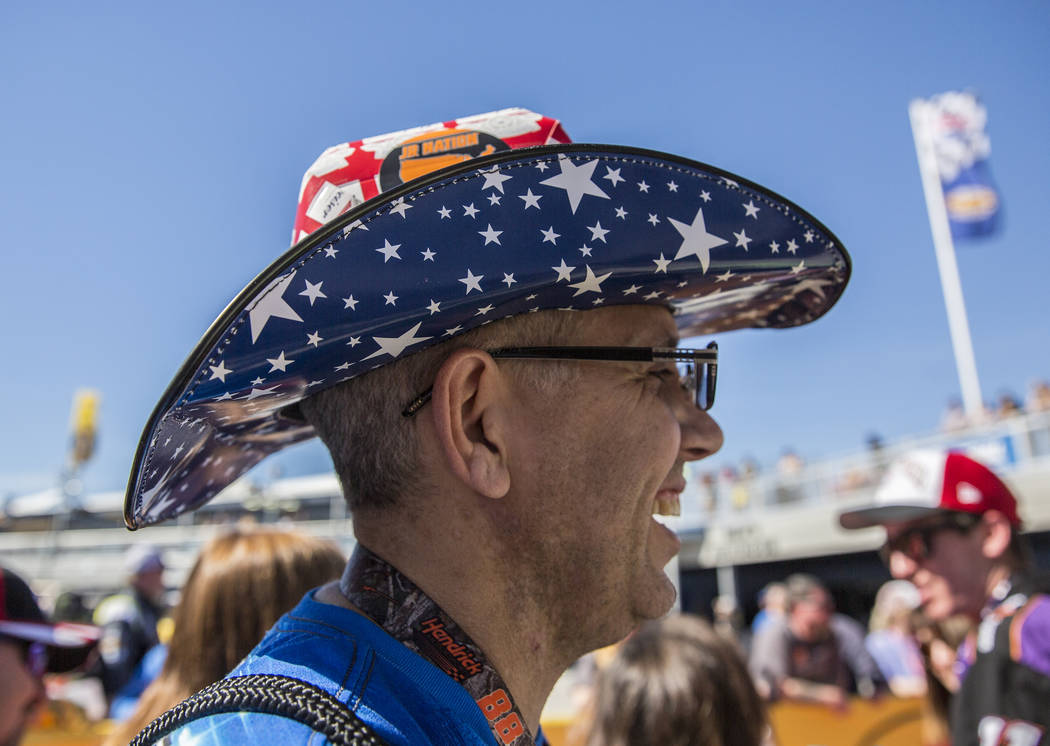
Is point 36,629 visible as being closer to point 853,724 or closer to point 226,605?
point 226,605

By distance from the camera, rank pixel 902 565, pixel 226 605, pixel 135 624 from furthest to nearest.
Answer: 1. pixel 135 624
2. pixel 902 565
3. pixel 226 605

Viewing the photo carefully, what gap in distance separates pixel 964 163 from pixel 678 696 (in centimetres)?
2459

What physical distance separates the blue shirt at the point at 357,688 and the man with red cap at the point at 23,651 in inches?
71.7

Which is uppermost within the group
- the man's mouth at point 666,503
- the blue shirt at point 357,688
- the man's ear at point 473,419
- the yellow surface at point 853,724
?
the man's ear at point 473,419

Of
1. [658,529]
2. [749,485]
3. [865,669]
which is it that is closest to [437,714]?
[658,529]

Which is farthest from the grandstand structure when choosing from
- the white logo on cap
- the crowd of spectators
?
the white logo on cap

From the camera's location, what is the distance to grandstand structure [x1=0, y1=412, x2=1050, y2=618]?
46.4ft

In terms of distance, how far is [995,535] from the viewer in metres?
3.17

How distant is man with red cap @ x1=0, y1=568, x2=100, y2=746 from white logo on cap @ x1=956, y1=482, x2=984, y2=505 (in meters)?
3.38

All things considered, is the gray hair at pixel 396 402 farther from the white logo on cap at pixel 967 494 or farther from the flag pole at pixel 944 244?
the flag pole at pixel 944 244

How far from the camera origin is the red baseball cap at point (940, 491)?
3.21 metres

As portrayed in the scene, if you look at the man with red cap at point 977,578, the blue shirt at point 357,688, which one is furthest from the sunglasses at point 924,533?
the blue shirt at point 357,688

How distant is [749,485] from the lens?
69.4ft

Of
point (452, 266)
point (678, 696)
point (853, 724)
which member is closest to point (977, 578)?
point (678, 696)
